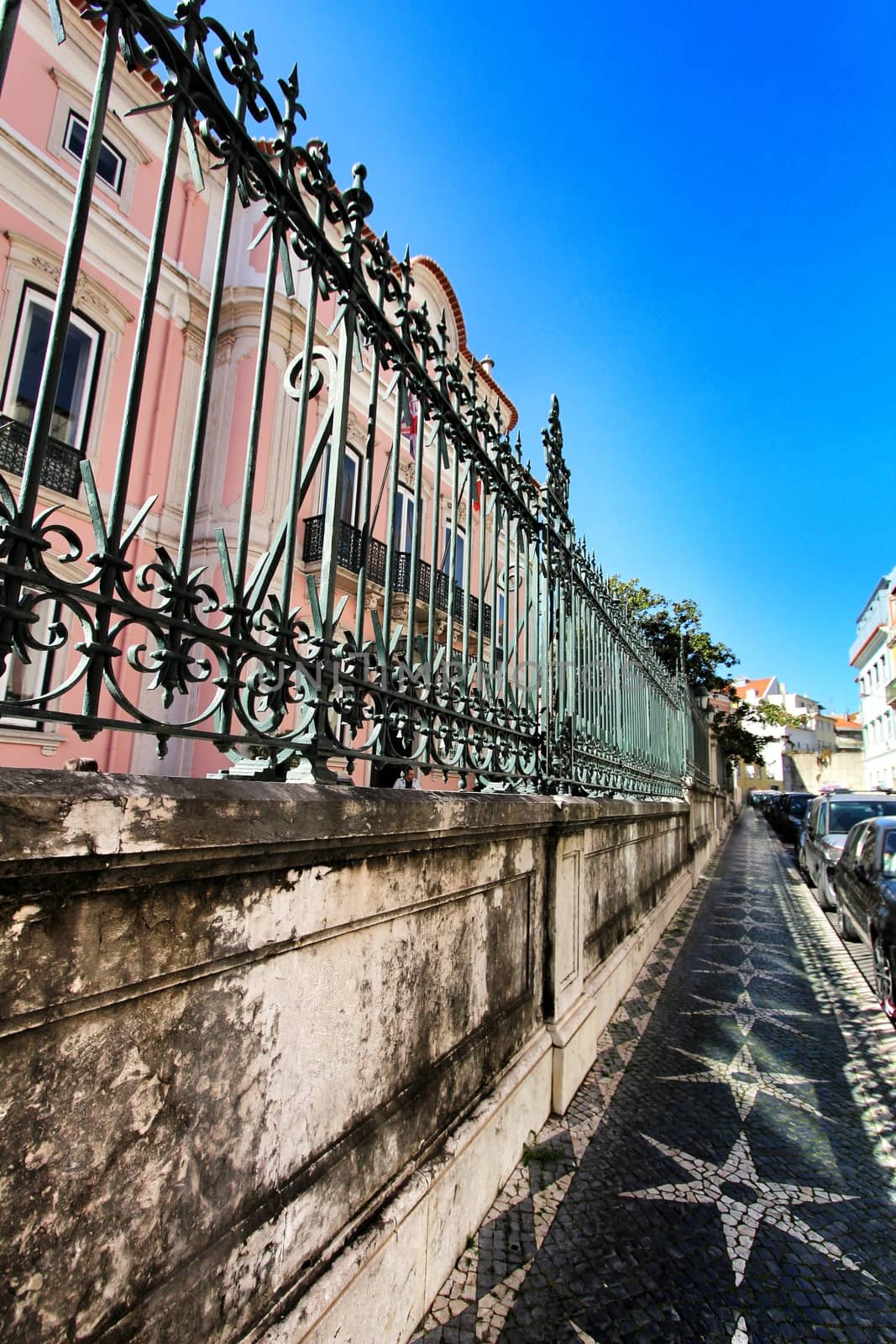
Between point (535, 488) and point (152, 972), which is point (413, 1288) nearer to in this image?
point (152, 972)

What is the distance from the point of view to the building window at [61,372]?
8.02 m

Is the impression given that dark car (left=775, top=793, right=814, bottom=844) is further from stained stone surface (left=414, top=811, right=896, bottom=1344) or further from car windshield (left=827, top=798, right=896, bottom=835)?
stained stone surface (left=414, top=811, right=896, bottom=1344)

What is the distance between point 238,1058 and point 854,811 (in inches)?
460

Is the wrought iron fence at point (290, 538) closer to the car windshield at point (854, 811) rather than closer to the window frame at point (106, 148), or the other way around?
the car windshield at point (854, 811)

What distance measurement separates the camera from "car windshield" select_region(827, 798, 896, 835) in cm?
1039

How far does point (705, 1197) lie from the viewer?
9.07 feet

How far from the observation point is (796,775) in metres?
65.4

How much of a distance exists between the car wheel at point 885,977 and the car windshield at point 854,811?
18.1 feet

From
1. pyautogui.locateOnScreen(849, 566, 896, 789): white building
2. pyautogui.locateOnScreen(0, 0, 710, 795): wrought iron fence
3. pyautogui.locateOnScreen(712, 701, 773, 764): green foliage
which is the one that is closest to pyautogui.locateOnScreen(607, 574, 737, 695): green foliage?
pyautogui.locateOnScreen(712, 701, 773, 764): green foliage

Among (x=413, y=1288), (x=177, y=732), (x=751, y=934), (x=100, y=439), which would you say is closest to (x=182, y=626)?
(x=177, y=732)

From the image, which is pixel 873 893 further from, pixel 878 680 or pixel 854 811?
pixel 878 680

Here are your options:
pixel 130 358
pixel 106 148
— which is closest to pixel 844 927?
pixel 130 358

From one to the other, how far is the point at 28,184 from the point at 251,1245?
1108 cm

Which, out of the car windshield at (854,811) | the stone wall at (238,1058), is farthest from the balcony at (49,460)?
the car windshield at (854,811)
